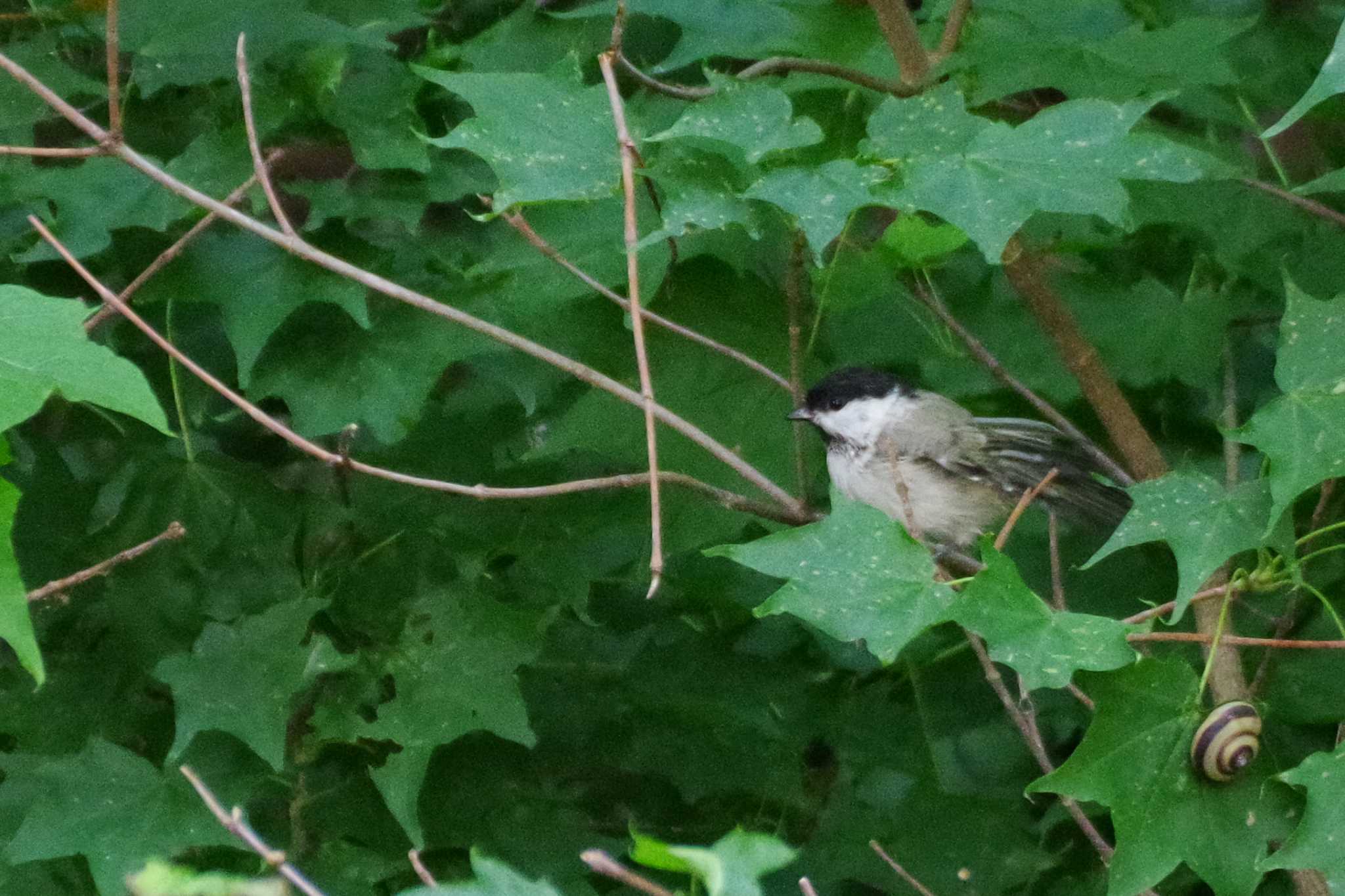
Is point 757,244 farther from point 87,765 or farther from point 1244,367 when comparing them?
point 87,765

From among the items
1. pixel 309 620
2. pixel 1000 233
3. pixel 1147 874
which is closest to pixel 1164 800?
pixel 1147 874

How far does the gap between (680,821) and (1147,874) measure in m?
1.47

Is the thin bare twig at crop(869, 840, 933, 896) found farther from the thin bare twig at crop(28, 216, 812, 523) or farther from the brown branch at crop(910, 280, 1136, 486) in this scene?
the brown branch at crop(910, 280, 1136, 486)

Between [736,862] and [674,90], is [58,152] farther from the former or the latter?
[736,862]

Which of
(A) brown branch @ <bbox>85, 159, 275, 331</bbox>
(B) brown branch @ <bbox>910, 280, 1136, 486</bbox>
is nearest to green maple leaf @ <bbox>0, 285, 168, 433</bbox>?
(A) brown branch @ <bbox>85, 159, 275, 331</bbox>

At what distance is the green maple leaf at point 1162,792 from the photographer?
7.41 ft

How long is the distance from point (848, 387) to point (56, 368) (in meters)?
2.03

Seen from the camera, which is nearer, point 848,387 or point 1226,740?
point 1226,740

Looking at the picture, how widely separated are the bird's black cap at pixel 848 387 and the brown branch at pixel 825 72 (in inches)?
28.8

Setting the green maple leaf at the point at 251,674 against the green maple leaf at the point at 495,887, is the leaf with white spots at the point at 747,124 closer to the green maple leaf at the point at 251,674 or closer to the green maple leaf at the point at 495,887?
the green maple leaf at the point at 251,674

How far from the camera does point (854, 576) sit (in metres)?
2.21

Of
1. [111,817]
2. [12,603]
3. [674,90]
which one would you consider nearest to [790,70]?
[674,90]

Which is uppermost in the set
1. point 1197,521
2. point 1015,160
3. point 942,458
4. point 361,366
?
point 1015,160

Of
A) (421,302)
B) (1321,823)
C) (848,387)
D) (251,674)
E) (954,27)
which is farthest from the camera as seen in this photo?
(848,387)
